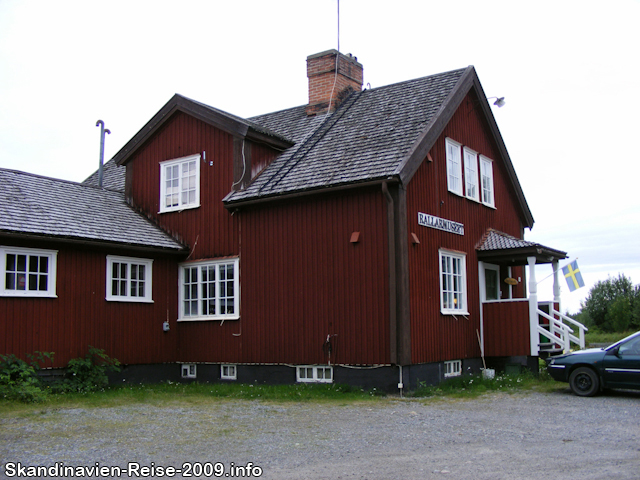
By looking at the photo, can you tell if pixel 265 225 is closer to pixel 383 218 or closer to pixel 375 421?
pixel 383 218

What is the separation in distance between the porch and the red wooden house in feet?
0.17

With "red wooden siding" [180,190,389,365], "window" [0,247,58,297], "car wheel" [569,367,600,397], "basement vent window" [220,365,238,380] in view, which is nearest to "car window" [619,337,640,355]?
"car wheel" [569,367,600,397]

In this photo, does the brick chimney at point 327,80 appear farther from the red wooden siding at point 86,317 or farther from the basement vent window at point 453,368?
the basement vent window at point 453,368

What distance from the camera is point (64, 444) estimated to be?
864 centimetres

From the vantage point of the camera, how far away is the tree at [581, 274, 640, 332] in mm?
38469

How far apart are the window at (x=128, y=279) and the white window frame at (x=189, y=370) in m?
1.96

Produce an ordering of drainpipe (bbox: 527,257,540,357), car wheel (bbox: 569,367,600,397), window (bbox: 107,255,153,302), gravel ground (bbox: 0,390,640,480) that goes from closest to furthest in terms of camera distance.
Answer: gravel ground (bbox: 0,390,640,480)
car wheel (bbox: 569,367,600,397)
drainpipe (bbox: 527,257,540,357)
window (bbox: 107,255,153,302)

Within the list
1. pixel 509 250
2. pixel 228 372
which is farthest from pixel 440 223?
pixel 228 372

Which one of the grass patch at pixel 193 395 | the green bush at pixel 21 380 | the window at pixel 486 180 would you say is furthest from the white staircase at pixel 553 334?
the green bush at pixel 21 380

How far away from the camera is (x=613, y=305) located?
38.7m

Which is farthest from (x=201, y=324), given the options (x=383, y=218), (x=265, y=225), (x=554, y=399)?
(x=554, y=399)

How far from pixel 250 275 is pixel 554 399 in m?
7.34

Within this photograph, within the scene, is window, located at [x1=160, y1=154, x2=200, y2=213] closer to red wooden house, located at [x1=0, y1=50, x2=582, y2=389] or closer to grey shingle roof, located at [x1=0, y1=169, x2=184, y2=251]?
red wooden house, located at [x1=0, y1=50, x2=582, y2=389]

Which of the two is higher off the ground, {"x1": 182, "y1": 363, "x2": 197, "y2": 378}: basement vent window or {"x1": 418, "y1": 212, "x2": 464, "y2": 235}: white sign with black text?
{"x1": 418, "y1": 212, "x2": 464, "y2": 235}: white sign with black text
